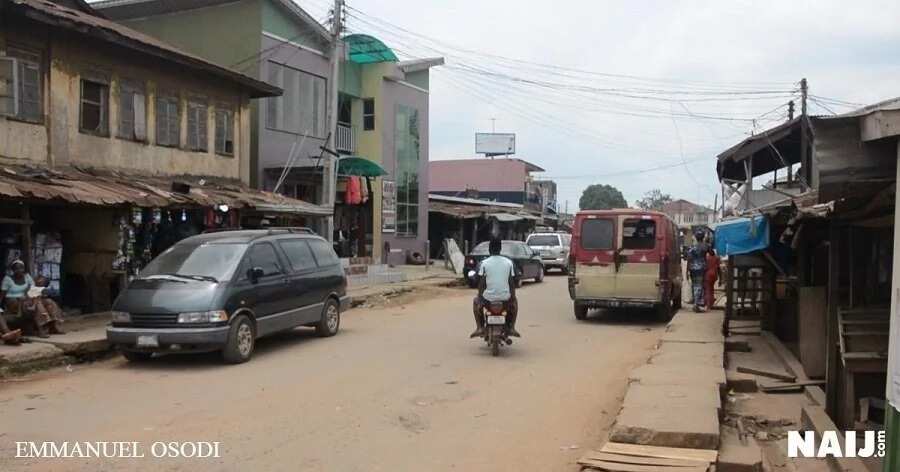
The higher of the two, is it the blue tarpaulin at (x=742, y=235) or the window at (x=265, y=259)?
the blue tarpaulin at (x=742, y=235)

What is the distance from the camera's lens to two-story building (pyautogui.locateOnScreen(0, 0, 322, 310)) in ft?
41.9

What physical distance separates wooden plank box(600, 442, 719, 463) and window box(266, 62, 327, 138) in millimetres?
19176

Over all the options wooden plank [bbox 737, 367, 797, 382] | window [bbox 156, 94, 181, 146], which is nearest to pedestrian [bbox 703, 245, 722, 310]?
wooden plank [bbox 737, 367, 797, 382]

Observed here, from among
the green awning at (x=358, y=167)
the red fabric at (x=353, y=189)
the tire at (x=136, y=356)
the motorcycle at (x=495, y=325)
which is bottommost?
the tire at (x=136, y=356)

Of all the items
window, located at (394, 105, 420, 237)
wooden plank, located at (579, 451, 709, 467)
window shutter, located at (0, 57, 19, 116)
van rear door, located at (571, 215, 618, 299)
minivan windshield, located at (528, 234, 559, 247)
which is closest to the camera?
wooden plank, located at (579, 451, 709, 467)

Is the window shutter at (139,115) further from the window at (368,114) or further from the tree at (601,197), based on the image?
the tree at (601,197)

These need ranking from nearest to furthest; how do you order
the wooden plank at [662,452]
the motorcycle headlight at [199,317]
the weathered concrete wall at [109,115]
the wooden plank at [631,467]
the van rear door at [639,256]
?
the wooden plank at [631,467] < the wooden plank at [662,452] < the motorcycle headlight at [199,317] < the weathered concrete wall at [109,115] < the van rear door at [639,256]

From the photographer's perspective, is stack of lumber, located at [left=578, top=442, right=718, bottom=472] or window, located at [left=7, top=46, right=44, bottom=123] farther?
window, located at [left=7, top=46, right=44, bottom=123]

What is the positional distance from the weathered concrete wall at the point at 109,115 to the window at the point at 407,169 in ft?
40.3

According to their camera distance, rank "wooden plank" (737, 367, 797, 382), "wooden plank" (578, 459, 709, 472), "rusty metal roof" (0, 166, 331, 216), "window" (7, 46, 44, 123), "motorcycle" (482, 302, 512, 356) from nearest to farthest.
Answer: "wooden plank" (578, 459, 709, 472)
"wooden plank" (737, 367, 797, 382)
"motorcycle" (482, 302, 512, 356)
"rusty metal roof" (0, 166, 331, 216)
"window" (7, 46, 44, 123)

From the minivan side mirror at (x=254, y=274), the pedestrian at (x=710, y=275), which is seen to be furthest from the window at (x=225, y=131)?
the pedestrian at (x=710, y=275)

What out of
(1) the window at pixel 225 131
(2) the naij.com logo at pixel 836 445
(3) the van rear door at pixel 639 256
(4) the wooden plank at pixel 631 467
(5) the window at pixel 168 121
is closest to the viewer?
(4) the wooden plank at pixel 631 467

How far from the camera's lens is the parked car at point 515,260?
23859 mm

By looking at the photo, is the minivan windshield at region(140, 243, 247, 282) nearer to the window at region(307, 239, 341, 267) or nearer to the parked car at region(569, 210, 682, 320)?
the window at region(307, 239, 341, 267)
